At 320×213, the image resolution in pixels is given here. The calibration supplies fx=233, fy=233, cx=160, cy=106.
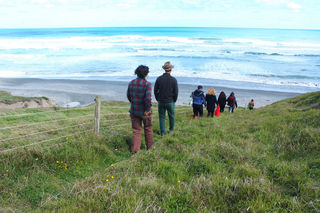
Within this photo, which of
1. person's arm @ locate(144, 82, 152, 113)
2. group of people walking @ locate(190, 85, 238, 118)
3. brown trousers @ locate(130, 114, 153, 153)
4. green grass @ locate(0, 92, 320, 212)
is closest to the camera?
green grass @ locate(0, 92, 320, 212)

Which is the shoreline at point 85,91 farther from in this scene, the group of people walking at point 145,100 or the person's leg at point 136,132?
the person's leg at point 136,132

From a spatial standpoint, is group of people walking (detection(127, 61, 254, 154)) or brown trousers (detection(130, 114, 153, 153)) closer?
group of people walking (detection(127, 61, 254, 154))

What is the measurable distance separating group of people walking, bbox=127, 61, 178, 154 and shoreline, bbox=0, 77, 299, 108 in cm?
1092

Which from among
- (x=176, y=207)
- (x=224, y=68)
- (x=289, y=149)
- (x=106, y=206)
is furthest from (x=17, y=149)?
(x=224, y=68)

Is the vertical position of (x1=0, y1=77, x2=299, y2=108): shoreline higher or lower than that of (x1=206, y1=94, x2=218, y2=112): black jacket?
lower

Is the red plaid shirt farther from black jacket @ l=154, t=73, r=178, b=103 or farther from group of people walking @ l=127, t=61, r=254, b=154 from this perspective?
black jacket @ l=154, t=73, r=178, b=103

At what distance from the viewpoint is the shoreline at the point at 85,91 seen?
17719mm

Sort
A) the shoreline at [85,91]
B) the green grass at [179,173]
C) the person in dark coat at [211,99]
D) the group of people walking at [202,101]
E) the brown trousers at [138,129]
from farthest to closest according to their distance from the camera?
1. the shoreline at [85,91]
2. the person in dark coat at [211,99]
3. the group of people walking at [202,101]
4. the brown trousers at [138,129]
5. the green grass at [179,173]

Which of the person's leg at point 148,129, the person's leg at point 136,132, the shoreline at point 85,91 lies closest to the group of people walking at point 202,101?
the person's leg at point 148,129

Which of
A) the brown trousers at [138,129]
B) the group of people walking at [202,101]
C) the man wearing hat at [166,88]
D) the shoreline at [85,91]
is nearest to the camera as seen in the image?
the brown trousers at [138,129]

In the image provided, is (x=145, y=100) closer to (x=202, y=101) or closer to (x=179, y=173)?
(x=179, y=173)

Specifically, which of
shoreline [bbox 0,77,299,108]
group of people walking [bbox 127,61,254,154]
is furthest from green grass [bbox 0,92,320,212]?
shoreline [bbox 0,77,299,108]

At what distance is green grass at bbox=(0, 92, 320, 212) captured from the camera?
287 centimetres

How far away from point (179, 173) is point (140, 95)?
1.92 metres
